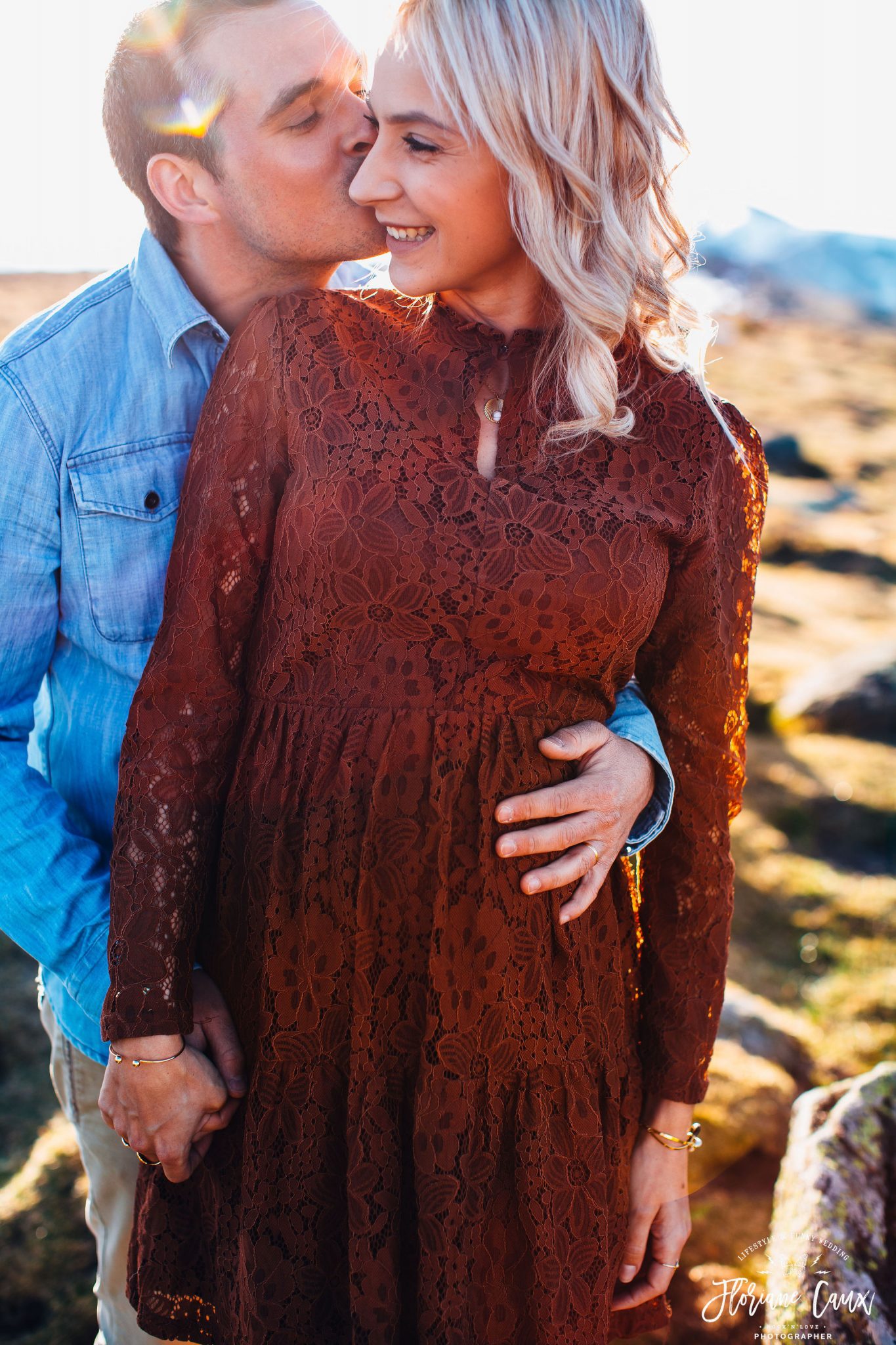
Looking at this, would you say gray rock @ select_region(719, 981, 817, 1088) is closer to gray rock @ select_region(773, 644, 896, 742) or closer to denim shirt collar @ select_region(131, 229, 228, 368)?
denim shirt collar @ select_region(131, 229, 228, 368)

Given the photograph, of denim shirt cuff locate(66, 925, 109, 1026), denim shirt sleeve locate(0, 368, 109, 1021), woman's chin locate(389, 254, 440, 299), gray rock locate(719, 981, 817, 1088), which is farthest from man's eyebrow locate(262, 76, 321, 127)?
gray rock locate(719, 981, 817, 1088)

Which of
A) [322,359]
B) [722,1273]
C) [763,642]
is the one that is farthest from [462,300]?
[763,642]

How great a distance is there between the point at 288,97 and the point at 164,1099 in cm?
181

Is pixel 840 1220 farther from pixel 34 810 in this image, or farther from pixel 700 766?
pixel 34 810

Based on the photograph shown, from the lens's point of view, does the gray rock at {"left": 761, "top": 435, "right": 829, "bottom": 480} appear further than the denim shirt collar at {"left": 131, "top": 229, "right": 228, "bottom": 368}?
Yes

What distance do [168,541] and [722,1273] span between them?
2.37 m

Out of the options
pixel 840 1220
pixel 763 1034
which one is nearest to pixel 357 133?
pixel 840 1220

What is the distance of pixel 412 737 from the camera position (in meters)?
1.64

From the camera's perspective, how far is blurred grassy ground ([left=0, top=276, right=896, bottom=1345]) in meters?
2.73

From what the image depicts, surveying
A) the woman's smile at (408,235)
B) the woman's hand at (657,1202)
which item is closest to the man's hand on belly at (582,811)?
the woman's hand at (657,1202)

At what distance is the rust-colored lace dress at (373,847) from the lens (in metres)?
1.61

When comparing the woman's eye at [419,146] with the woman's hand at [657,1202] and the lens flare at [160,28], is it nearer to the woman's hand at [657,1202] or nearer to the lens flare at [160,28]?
the lens flare at [160,28]

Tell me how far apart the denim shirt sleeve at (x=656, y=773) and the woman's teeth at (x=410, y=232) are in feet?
2.97

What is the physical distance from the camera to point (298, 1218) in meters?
1.62
